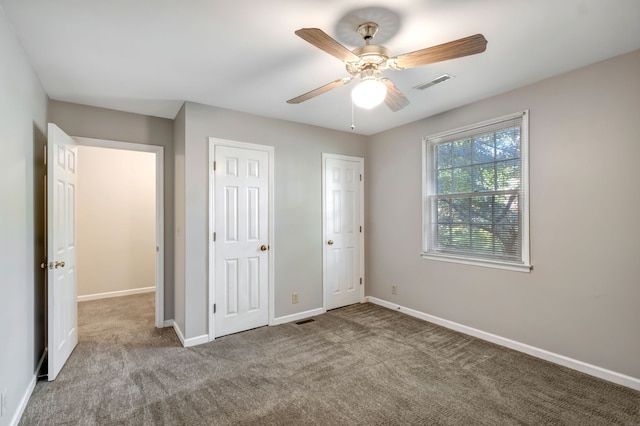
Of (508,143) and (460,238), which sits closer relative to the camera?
(508,143)

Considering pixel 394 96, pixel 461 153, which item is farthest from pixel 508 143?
pixel 394 96

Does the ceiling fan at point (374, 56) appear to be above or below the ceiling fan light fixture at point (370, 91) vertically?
above

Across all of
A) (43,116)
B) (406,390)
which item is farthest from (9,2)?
(406,390)

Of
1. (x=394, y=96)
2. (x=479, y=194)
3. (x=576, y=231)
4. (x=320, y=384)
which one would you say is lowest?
(x=320, y=384)

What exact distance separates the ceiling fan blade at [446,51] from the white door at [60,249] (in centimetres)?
279

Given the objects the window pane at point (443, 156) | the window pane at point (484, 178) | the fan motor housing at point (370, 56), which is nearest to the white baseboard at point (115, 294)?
the window pane at point (443, 156)

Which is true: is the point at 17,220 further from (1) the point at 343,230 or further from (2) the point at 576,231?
(2) the point at 576,231

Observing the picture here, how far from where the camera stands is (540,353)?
2799mm

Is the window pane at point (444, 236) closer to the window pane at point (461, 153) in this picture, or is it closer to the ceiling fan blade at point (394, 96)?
the window pane at point (461, 153)

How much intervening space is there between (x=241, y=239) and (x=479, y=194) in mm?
2620

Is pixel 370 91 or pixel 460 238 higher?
pixel 370 91

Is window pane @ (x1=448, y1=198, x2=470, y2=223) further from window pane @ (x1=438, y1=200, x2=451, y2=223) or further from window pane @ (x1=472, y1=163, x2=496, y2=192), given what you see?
window pane @ (x1=472, y1=163, x2=496, y2=192)

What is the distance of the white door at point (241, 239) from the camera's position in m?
3.38

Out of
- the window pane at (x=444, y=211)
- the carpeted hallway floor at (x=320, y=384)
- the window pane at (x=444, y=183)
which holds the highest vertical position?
the window pane at (x=444, y=183)
